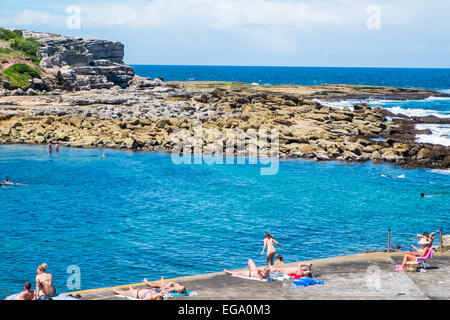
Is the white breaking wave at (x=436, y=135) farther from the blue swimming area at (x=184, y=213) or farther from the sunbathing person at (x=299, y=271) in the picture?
the sunbathing person at (x=299, y=271)

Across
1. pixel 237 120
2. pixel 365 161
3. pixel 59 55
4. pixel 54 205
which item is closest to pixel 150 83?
pixel 59 55

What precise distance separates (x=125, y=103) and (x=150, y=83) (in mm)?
24349

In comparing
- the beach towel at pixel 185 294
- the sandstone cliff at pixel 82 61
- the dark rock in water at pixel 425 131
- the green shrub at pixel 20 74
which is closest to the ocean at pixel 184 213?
the beach towel at pixel 185 294

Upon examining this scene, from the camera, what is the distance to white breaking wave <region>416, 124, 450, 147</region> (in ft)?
206

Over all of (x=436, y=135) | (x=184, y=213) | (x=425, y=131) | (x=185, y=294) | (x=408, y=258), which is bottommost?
(x=184, y=213)

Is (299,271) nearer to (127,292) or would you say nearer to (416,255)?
(416,255)

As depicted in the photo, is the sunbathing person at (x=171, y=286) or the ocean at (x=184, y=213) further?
the ocean at (x=184, y=213)

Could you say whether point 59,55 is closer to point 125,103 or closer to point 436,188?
point 125,103

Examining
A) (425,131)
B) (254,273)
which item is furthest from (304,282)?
(425,131)

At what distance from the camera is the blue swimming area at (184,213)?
26.8 m

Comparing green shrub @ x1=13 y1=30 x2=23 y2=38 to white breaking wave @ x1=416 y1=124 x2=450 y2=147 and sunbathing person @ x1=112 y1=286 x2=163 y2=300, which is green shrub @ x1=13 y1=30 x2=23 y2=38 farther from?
sunbathing person @ x1=112 y1=286 x2=163 y2=300

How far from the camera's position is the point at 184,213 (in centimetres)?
3591

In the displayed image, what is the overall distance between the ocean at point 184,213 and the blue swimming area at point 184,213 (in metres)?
0.07

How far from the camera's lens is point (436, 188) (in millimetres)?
43125
